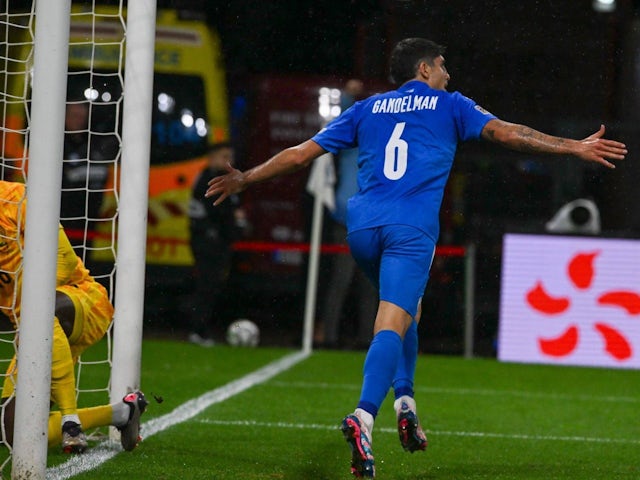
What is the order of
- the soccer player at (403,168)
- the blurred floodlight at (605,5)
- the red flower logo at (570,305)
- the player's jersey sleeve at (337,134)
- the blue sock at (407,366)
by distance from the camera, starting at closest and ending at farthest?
the soccer player at (403,168) < the player's jersey sleeve at (337,134) < the blue sock at (407,366) < the red flower logo at (570,305) < the blurred floodlight at (605,5)

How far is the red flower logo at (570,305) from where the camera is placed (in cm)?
1115

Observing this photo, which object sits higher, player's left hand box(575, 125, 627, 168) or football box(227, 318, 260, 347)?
player's left hand box(575, 125, 627, 168)

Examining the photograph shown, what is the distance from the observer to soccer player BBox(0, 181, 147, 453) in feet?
18.1

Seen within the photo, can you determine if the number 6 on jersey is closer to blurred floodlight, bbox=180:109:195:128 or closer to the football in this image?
the football

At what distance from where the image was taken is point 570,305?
11.2 metres

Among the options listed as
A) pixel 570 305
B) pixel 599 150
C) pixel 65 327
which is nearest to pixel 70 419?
pixel 65 327

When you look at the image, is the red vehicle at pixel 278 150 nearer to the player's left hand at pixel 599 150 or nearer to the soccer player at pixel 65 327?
the soccer player at pixel 65 327

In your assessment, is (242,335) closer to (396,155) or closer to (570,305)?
(570,305)

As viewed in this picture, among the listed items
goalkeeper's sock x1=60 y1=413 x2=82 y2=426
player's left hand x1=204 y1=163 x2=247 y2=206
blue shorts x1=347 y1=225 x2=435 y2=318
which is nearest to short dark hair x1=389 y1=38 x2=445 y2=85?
blue shorts x1=347 y1=225 x2=435 y2=318

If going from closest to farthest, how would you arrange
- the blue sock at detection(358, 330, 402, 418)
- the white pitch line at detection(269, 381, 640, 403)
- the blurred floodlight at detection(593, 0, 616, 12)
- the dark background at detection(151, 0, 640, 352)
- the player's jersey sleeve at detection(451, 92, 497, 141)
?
the blue sock at detection(358, 330, 402, 418) → the player's jersey sleeve at detection(451, 92, 497, 141) → the white pitch line at detection(269, 381, 640, 403) → the dark background at detection(151, 0, 640, 352) → the blurred floodlight at detection(593, 0, 616, 12)

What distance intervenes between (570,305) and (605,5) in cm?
852

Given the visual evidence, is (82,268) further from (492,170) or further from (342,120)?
(492,170)

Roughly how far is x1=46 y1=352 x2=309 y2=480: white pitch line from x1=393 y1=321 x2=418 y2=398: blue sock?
1303 mm

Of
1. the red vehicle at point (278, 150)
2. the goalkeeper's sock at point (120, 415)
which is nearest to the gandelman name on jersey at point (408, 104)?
the goalkeeper's sock at point (120, 415)
